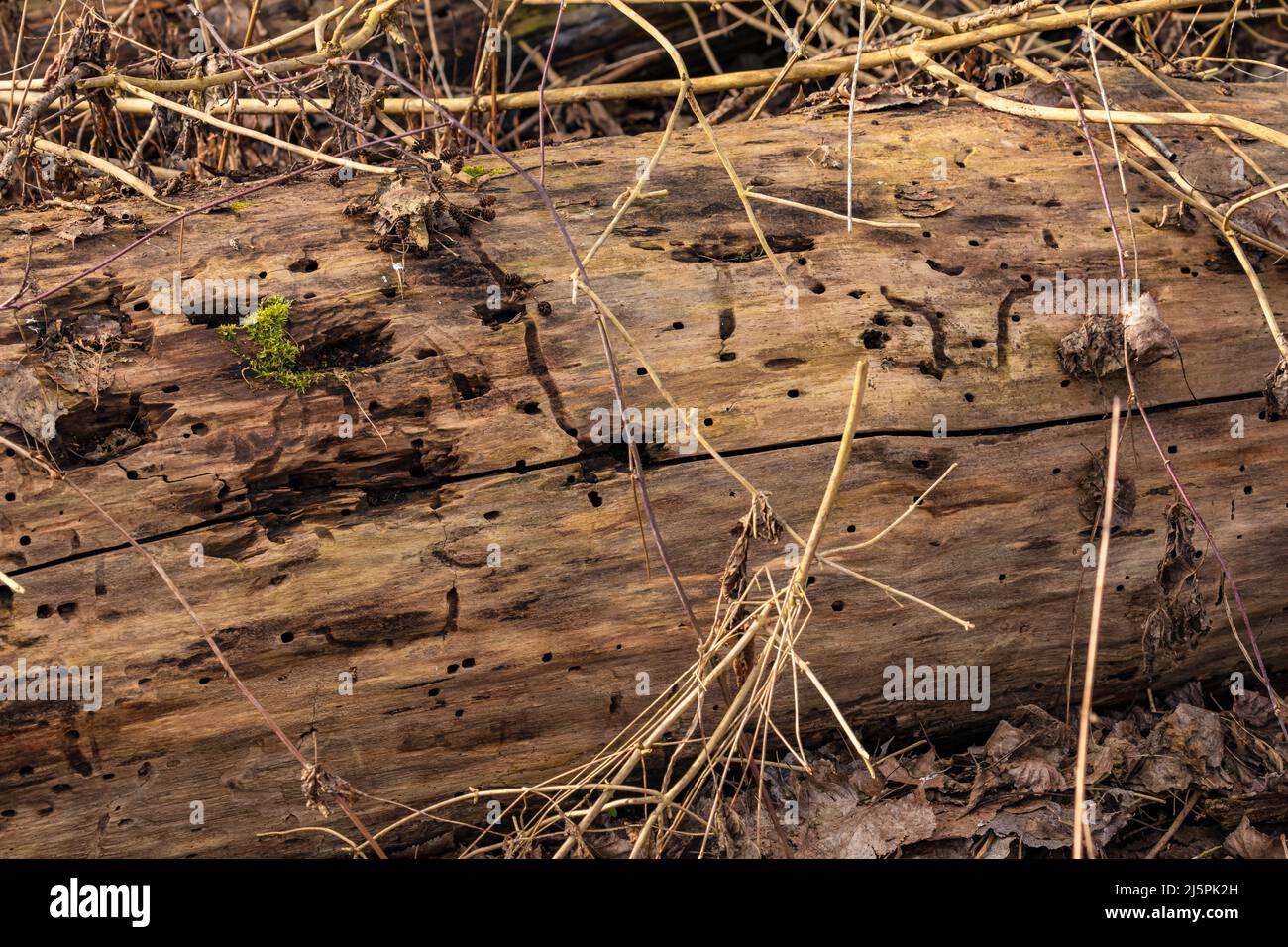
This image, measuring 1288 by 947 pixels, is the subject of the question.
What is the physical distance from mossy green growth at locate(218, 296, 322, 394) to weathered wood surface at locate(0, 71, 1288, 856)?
0.05 m

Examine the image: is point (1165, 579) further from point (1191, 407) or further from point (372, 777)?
point (372, 777)

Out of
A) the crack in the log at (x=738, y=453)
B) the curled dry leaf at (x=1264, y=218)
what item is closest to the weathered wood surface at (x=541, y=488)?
the crack in the log at (x=738, y=453)

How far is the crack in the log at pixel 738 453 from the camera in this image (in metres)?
2.76

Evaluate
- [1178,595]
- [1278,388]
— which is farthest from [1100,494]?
[1278,388]

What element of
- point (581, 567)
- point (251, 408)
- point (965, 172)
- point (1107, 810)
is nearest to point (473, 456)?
point (581, 567)

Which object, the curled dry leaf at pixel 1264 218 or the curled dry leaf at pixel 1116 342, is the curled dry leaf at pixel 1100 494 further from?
the curled dry leaf at pixel 1264 218

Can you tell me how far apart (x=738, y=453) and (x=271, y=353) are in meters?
1.32

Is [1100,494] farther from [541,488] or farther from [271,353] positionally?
[271,353]

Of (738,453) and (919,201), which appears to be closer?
(738,453)

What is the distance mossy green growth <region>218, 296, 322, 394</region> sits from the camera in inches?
114

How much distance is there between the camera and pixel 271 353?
2.90 m

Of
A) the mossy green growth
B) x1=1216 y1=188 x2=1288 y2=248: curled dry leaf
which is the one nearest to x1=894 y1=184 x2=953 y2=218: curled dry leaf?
x1=1216 y1=188 x2=1288 y2=248: curled dry leaf

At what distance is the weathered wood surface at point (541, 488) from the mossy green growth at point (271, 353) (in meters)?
0.05

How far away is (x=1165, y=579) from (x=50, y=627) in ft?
10.1
